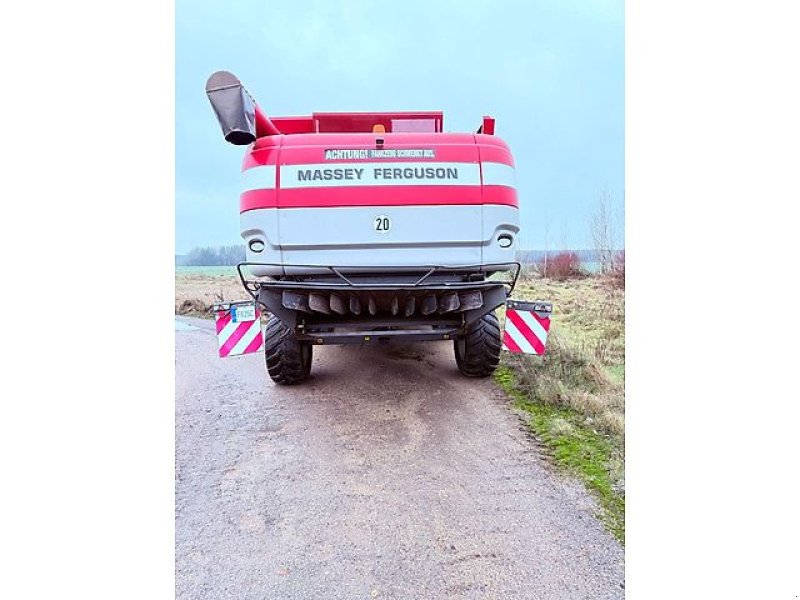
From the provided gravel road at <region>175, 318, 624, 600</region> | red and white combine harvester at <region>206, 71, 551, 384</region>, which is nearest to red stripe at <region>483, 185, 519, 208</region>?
red and white combine harvester at <region>206, 71, 551, 384</region>

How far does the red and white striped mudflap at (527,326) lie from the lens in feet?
7.27

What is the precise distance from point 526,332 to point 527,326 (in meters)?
0.03

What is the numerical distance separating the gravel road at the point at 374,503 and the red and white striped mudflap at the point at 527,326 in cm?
37

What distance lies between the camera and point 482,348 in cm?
264

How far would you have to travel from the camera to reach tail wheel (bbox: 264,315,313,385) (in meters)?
2.54

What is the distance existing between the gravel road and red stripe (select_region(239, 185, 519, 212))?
0.64m

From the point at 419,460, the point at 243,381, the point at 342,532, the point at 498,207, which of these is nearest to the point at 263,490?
the point at 342,532

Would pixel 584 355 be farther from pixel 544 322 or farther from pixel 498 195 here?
pixel 498 195

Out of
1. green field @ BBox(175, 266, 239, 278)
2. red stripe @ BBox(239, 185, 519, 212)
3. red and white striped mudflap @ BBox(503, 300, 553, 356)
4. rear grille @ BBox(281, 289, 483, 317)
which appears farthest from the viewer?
red and white striped mudflap @ BBox(503, 300, 553, 356)

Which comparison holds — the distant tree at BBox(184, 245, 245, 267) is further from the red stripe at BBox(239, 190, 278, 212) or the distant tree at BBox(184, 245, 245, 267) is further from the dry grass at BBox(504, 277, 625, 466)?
the dry grass at BBox(504, 277, 625, 466)

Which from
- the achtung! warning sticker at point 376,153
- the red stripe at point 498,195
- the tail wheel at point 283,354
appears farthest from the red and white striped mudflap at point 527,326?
the tail wheel at point 283,354

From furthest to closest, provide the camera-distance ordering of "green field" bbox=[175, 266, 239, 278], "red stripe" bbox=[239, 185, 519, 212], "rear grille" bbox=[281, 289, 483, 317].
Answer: "rear grille" bbox=[281, 289, 483, 317] → "red stripe" bbox=[239, 185, 519, 212] → "green field" bbox=[175, 266, 239, 278]

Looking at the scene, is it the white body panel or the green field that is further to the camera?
the white body panel

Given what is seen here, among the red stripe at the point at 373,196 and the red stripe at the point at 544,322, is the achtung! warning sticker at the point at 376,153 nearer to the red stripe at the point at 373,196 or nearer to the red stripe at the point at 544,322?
the red stripe at the point at 373,196
